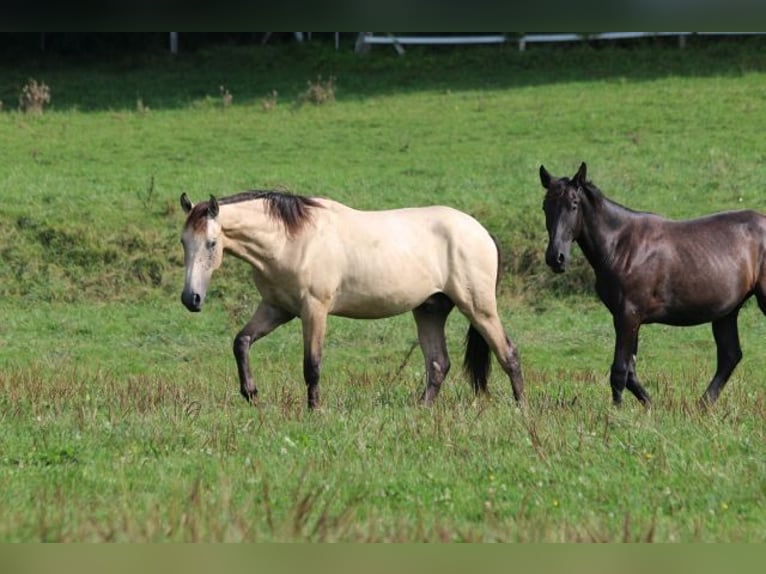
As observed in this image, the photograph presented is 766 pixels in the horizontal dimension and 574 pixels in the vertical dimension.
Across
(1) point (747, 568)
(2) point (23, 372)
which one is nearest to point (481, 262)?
(2) point (23, 372)

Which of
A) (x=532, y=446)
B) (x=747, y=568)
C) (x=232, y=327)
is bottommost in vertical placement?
(x=232, y=327)

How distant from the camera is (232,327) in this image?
15438 mm

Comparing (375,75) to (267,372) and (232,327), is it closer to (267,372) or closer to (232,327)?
(232,327)

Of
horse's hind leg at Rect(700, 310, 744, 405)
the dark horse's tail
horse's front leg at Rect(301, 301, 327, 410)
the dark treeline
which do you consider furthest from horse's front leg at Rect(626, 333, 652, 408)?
the dark treeline

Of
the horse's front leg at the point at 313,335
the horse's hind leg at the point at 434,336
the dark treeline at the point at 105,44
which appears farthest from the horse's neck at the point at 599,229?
the dark treeline at the point at 105,44

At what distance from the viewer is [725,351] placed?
1034 centimetres

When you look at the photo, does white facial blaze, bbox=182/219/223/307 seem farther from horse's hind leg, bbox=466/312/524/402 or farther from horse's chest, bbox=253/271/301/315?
horse's hind leg, bbox=466/312/524/402

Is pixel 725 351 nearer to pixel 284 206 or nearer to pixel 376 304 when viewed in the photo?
pixel 376 304

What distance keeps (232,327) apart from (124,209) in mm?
4395

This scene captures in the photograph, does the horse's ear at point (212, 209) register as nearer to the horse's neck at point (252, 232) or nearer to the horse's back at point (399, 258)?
the horse's neck at point (252, 232)

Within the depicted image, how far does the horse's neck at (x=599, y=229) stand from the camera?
384 inches

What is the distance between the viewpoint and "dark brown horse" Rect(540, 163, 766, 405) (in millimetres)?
9773

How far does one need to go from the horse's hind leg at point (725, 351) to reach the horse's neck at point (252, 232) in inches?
145

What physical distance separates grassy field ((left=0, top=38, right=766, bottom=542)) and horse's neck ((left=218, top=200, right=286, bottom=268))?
1171 mm
